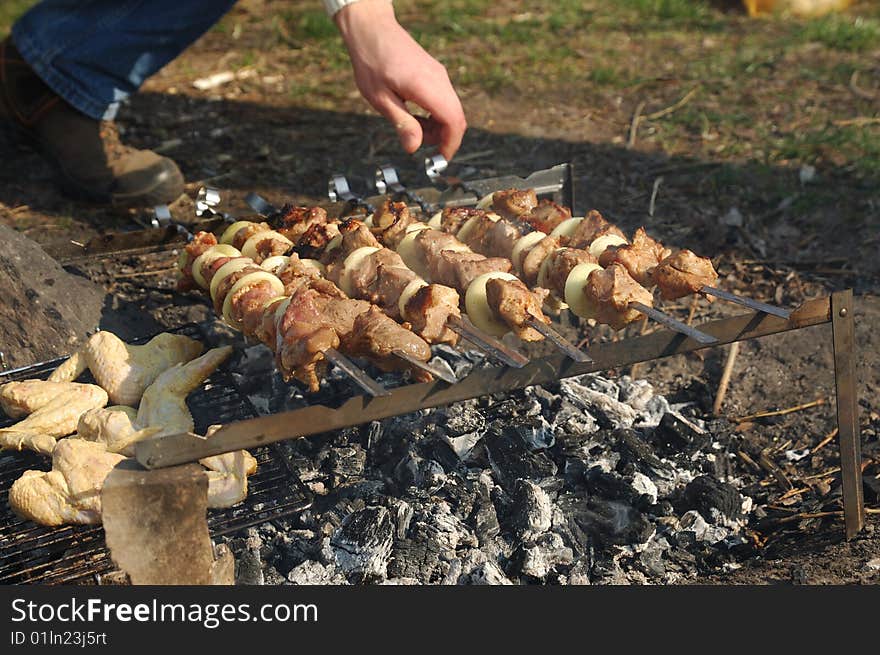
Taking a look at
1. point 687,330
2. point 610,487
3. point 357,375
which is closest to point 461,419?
point 610,487

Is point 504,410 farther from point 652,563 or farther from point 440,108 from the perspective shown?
point 440,108

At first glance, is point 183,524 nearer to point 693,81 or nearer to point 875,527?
point 875,527

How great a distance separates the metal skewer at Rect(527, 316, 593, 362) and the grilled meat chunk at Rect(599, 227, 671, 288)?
0.38 meters

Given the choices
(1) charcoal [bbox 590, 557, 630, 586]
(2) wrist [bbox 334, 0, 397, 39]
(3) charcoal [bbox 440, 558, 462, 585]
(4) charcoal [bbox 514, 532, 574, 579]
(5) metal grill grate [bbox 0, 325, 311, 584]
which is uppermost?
(2) wrist [bbox 334, 0, 397, 39]

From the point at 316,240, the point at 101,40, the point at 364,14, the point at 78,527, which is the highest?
the point at 364,14

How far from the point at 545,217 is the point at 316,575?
1.56 m

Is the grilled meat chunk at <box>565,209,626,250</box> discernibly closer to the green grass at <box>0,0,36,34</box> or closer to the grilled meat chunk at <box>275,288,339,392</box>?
the grilled meat chunk at <box>275,288,339,392</box>

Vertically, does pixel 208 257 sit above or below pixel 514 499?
above

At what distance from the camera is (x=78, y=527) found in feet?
9.96

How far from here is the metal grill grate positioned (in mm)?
2932

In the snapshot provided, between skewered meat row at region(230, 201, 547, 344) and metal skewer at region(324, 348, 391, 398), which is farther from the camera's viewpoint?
skewered meat row at region(230, 201, 547, 344)

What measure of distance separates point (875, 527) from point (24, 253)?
3342 millimetres

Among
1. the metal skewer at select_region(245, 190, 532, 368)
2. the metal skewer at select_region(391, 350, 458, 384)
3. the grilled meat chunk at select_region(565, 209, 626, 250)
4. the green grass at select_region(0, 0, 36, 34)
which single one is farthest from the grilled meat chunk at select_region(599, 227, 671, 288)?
the green grass at select_region(0, 0, 36, 34)

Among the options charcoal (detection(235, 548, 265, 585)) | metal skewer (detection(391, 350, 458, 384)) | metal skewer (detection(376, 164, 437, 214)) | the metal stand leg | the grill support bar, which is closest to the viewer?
the grill support bar
